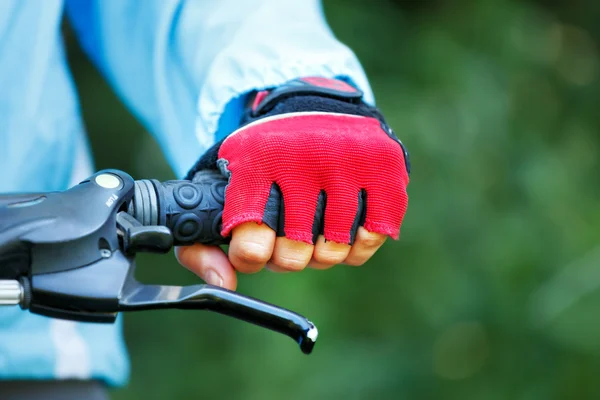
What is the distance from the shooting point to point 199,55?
4.52 ft

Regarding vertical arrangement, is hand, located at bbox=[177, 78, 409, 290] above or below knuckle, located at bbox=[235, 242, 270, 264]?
above

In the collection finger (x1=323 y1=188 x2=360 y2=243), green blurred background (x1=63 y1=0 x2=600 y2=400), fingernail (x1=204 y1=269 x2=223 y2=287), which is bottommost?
green blurred background (x1=63 y1=0 x2=600 y2=400)

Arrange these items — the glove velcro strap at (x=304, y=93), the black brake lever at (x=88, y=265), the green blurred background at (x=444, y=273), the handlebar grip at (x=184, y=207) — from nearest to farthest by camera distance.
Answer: the black brake lever at (x=88, y=265) → the handlebar grip at (x=184, y=207) → the glove velcro strap at (x=304, y=93) → the green blurred background at (x=444, y=273)

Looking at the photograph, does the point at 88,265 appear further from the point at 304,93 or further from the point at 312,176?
the point at 304,93

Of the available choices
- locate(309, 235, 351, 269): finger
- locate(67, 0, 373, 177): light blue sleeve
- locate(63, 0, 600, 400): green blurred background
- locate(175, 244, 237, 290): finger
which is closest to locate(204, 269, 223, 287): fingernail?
locate(175, 244, 237, 290): finger

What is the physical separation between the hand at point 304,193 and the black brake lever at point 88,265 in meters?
0.11

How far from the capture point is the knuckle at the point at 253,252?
1.04 m

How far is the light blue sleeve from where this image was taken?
129 centimetres

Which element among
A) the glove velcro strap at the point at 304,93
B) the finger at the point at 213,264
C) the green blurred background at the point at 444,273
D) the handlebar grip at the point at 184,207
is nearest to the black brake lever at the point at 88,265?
the handlebar grip at the point at 184,207

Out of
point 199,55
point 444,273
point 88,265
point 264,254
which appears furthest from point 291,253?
point 444,273

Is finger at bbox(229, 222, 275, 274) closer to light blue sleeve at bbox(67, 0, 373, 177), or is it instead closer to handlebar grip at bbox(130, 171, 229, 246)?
handlebar grip at bbox(130, 171, 229, 246)

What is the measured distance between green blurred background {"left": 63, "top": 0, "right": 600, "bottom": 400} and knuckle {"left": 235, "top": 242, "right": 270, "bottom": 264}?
1.94 metres

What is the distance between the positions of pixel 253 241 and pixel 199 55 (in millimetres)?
433

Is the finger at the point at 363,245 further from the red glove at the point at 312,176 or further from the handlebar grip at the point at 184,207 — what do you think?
the handlebar grip at the point at 184,207
